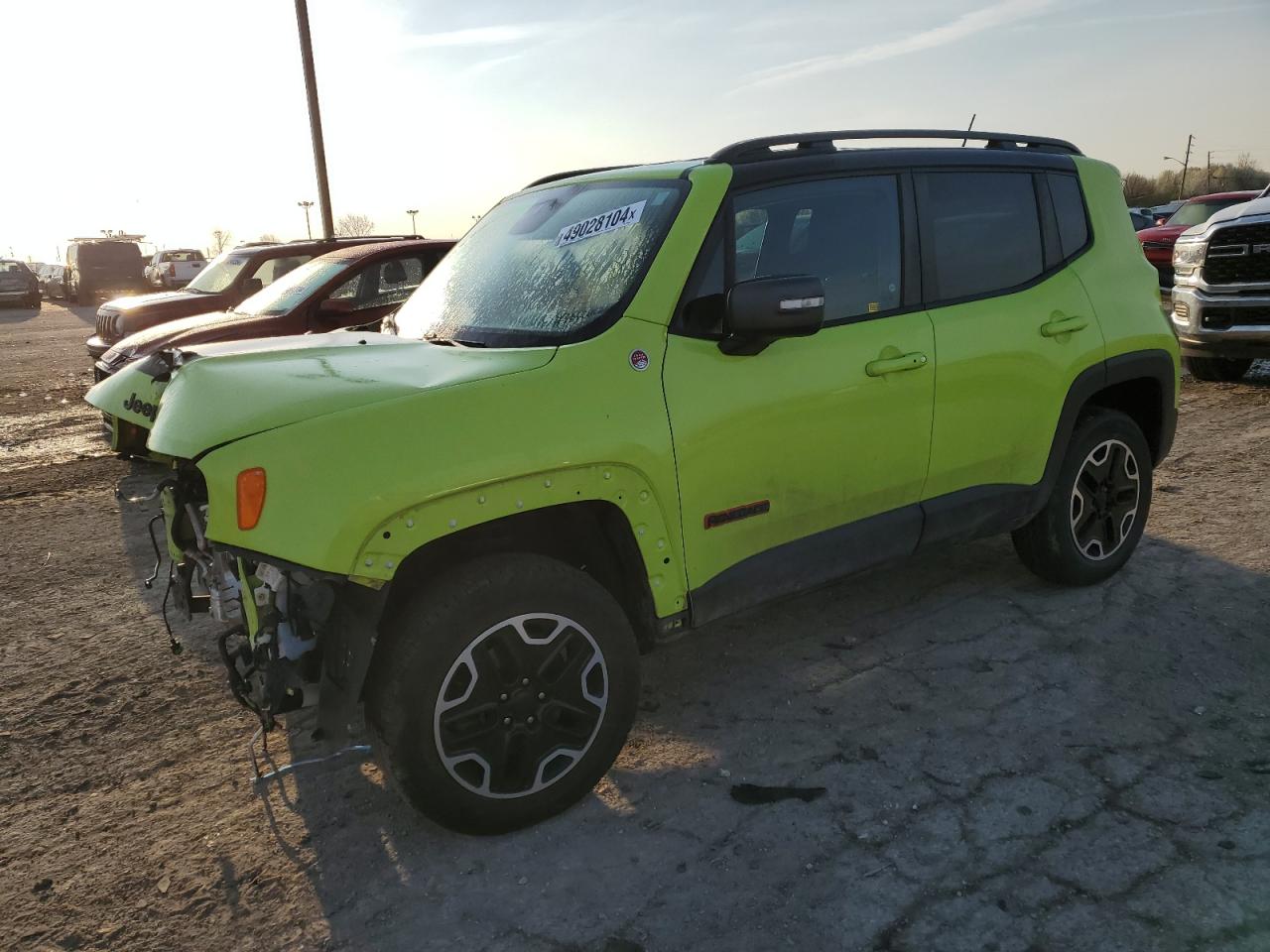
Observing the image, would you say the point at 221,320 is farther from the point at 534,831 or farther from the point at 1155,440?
the point at 1155,440

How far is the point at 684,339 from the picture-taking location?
3.01 meters

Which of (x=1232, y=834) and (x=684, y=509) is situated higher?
(x=684, y=509)

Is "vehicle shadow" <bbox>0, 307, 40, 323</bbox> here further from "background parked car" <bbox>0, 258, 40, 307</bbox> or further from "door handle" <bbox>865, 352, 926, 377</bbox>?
"door handle" <bbox>865, 352, 926, 377</bbox>

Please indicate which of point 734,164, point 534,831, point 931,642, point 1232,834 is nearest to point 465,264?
point 734,164

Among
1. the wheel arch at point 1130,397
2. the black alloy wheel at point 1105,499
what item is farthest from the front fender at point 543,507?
the black alloy wheel at point 1105,499

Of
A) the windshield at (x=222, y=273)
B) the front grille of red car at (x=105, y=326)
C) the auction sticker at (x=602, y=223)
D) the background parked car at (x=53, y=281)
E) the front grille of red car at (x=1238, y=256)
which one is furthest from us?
the background parked car at (x=53, y=281)

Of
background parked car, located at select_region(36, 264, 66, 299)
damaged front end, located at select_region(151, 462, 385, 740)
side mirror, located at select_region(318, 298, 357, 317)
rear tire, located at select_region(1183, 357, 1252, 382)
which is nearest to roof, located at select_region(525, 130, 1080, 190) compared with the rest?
damaged front end, located at select_region(151, 462, 385, 740)

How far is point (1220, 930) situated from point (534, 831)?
1.84 m

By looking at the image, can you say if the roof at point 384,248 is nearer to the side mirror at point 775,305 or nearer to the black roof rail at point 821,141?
the black roof rail at point 821,141

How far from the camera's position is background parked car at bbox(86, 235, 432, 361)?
31.2 feet

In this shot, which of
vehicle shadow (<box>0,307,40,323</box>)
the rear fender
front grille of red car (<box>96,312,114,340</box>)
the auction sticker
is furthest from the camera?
vehicle shadow (<box>0,307,40,323</box>)

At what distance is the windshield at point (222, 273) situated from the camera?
33.1 ft

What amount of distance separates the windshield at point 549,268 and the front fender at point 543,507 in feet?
1.66

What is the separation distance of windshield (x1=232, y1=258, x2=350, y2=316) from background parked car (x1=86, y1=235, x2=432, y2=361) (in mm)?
1247
